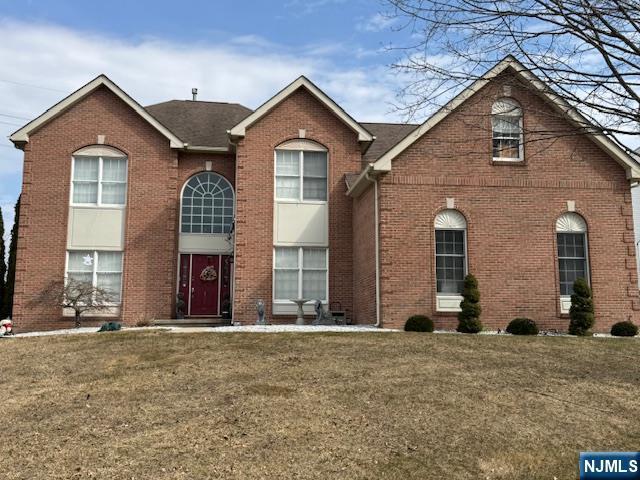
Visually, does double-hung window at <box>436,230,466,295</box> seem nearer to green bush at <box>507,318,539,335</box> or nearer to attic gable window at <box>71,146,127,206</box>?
green bush at <box>507,318,539,335</box>

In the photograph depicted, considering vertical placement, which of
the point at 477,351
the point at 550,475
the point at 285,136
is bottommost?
the point at 550,475

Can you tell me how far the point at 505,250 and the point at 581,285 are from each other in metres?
2.16

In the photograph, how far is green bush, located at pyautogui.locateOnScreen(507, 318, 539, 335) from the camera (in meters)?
15.8

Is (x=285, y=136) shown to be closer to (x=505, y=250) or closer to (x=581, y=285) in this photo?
(x=505, y=250)

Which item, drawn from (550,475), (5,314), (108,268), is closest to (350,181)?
(108,268)

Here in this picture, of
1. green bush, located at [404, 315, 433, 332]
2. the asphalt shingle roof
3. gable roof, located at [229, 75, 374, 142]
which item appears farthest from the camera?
the asphalt shingle roof

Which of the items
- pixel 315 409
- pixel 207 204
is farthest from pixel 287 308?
pixel 315 409

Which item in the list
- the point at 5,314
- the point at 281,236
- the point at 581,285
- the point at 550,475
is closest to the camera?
the point at 550,475

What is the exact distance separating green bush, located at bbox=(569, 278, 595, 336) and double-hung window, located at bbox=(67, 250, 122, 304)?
44.2ft

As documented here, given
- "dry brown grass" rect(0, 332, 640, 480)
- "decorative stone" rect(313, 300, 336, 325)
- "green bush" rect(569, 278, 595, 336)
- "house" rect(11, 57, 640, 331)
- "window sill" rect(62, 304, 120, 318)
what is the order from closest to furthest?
"dry brown grass" rect(0, 332, 640, 480), "green bush" rect(569, 278, 595, 336), "house" rect(11, 57, 640, 331), "decorative stone" rect(313, 300, 336, 325), "window sill" rect(62, 304, 120, 318)

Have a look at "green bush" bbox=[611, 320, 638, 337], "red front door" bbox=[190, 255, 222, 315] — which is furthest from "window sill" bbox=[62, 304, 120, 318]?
"green bush" bbox=[611, 320, 638, 337]

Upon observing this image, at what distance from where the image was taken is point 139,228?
64.6 ft

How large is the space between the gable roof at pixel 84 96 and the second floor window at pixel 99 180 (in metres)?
1.50
